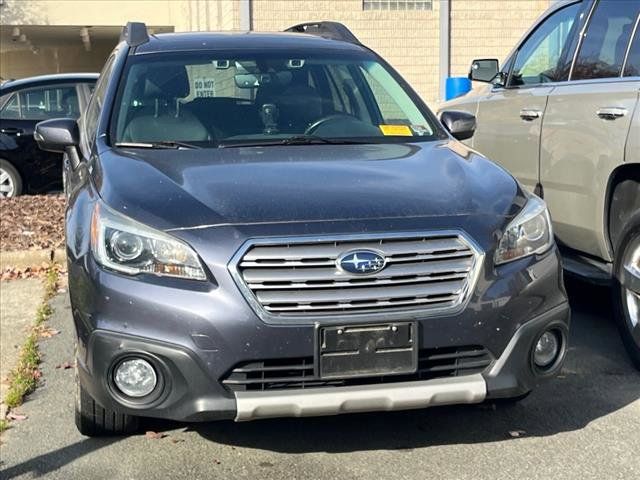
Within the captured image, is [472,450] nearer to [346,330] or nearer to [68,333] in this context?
[346,330]

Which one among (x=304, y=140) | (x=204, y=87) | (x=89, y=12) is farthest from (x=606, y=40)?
(x=89, y=12)

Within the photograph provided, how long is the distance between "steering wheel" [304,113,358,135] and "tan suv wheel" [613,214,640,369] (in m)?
1.54

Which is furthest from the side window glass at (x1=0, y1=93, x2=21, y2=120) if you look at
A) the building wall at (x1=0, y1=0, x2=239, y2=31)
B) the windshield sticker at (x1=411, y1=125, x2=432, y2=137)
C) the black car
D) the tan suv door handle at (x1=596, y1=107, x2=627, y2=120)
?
the building wall at (x1=0, y1=0, x2=239, y2=31)

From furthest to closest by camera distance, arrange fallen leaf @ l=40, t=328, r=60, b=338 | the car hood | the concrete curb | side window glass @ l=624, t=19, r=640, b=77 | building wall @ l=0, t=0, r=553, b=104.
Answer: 1. building wall @ l=0, t=0, r=553, b=104
2. the concrete curb
3. fallen leaf @ l=40, t=328, r=60, b=338
4. side window glass @ l=624, t=19, r=640, b=77
5. the car hood

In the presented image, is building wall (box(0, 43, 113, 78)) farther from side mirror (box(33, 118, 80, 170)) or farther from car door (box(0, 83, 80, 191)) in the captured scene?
side mirror (box(33, 118, 80, 170))

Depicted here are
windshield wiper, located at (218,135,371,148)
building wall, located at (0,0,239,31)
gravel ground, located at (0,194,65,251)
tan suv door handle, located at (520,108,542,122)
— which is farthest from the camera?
building wall, located at (0,0,239,31)

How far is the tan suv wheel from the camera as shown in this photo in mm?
4656

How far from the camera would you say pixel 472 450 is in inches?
153

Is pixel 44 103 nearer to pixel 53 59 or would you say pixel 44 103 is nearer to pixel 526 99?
pixel 526 99

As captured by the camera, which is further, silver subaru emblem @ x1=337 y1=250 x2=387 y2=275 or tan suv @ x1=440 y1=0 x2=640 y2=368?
tan suv @ x1=440 y1=0 x2=640 y2=368

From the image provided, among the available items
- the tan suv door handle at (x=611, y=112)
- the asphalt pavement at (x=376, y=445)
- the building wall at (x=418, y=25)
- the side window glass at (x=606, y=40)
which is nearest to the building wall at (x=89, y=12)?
the building wall at (x=418, y=25)

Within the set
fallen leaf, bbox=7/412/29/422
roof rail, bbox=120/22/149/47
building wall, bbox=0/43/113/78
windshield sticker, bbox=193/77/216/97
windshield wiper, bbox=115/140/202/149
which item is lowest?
building wall, bbox=0/43/113/78

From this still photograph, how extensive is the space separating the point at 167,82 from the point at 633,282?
2611 mm

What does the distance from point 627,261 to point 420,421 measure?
1.43m
